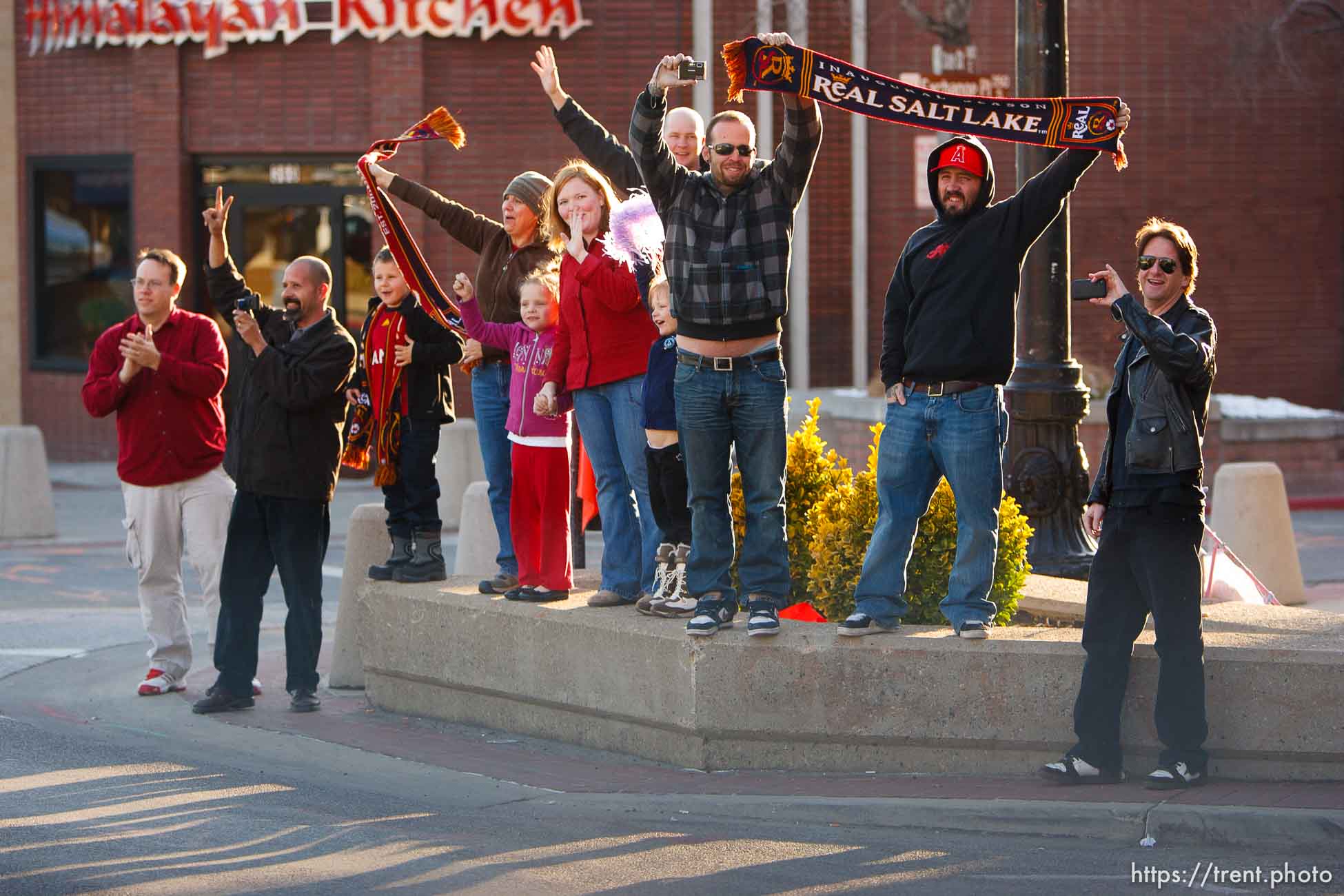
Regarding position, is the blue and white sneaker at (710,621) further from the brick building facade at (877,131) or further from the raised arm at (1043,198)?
the brick building facade at (877,131)

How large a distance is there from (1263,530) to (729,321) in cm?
590

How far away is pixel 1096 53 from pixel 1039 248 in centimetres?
1013

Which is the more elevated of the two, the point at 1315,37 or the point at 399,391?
the point at 1315,37

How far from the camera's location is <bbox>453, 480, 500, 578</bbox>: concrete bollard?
33.6 ft

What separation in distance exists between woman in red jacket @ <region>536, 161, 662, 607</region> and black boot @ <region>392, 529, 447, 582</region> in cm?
97

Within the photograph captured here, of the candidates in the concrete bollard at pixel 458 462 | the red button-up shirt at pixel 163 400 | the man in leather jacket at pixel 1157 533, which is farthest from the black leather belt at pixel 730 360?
the concrete bollard at pixel 458 462

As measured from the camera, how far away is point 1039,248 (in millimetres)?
9539

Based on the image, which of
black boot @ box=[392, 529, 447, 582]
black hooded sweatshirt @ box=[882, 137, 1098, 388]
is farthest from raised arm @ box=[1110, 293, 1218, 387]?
black boot @ box=[392, 529, 447, 582]

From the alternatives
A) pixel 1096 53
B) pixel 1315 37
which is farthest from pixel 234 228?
pixel 1315 37

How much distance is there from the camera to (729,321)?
6.88 m

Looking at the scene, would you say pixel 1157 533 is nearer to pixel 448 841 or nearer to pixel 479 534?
pixel 448 841

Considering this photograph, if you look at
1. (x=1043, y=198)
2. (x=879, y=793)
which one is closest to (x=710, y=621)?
(x=879, y=793)

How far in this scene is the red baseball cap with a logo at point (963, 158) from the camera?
677 cm

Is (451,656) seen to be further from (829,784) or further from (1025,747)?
(1025,747)
